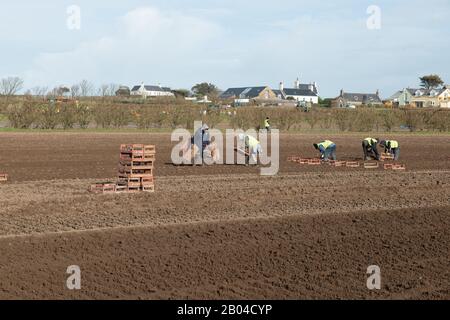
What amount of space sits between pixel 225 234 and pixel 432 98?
111 meters

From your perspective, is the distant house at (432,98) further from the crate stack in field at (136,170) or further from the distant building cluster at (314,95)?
the crate stack in field at (136,170)

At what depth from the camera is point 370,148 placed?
94.7 ft

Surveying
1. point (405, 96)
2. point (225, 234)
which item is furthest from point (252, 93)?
point (225, 234)

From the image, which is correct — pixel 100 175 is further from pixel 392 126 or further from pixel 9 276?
pixel 392 126

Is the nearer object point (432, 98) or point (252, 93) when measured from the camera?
point (432, 98)

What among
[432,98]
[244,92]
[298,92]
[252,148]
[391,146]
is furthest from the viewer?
[298,92]

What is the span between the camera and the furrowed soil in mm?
10125

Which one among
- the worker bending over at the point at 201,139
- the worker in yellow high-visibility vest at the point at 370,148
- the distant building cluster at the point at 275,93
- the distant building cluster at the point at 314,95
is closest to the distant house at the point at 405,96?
the distant building cluster at the point at 314,95

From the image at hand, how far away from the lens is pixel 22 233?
1309cm

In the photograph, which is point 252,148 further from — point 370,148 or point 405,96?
point 405,96

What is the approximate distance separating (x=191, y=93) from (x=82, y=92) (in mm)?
57472

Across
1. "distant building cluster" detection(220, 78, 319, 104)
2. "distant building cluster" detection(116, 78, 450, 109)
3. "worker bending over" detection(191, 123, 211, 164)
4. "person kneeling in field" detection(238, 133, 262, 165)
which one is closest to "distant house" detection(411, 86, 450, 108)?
"distant building cluster" detection(116, 78, 450, 109)

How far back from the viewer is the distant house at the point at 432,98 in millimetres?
114438

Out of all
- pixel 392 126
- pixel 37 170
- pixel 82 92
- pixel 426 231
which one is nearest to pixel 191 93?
pixel 82 92
